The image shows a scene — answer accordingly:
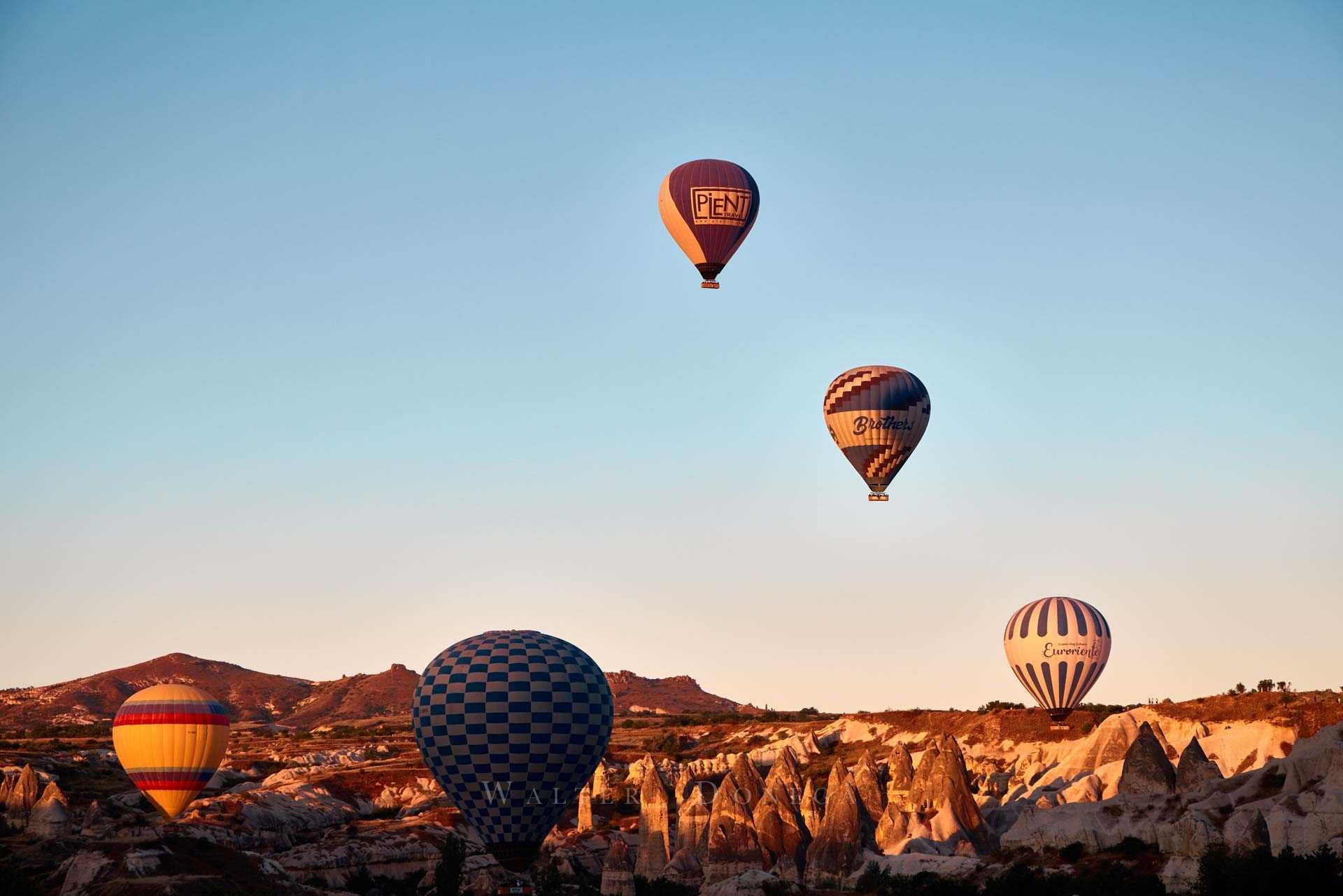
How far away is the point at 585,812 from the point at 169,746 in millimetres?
24025

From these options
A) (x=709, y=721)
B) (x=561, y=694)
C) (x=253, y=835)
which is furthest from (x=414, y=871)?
(x=709, y=721)

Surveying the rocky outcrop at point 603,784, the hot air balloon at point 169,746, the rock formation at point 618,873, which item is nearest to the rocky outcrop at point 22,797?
the hot air balloon at point 169,746

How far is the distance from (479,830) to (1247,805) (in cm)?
3133

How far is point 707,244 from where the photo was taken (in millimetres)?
73188

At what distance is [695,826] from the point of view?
8456cm

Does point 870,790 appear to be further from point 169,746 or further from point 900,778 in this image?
point 169,746

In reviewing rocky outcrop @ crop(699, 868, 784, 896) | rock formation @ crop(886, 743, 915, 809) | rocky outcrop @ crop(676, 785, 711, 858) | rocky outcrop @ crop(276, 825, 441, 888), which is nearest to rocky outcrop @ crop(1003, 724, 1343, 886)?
rocky outcrop @ crop(699, 868, 784, 896)

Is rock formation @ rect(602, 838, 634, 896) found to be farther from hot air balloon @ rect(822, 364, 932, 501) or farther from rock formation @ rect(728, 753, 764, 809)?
hot air balloon @ rect(822, 364, 932, 501)

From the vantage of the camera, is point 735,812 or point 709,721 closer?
point 735,812

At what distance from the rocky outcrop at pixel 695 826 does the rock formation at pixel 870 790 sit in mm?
7688

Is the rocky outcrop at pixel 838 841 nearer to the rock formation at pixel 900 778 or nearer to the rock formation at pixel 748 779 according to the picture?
the rock formation at pixel 900 778

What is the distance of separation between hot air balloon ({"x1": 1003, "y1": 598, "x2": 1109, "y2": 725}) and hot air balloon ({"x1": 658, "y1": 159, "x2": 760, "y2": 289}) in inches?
1137

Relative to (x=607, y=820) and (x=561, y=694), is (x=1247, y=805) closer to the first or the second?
(x=561, y=694)

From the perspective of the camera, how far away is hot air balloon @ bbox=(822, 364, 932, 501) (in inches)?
3172
